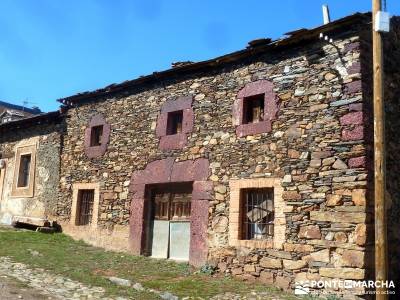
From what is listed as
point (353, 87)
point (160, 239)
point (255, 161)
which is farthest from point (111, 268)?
point (353, 87)

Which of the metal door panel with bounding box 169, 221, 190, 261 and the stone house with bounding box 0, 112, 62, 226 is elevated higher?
the stone house with bounding box 0, 112, 62, 226

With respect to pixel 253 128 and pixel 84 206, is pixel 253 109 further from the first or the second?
pixel 84 206

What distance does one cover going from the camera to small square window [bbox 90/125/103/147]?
12.8 metres

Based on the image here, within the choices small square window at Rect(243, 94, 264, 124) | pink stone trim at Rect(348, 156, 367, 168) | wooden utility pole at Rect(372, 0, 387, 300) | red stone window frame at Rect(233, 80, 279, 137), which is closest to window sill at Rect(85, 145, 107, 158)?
red stone window frame at Rect(233, 80, 279, 137)

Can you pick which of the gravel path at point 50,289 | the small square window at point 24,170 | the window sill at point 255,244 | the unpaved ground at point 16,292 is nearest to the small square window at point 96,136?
the small square window at point 24,170

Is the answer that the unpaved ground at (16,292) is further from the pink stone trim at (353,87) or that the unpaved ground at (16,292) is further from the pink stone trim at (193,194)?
the pink stone trim at (353,87)

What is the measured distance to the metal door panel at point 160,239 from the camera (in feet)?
34.1

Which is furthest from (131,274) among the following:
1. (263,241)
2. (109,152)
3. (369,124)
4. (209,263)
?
(369,124)

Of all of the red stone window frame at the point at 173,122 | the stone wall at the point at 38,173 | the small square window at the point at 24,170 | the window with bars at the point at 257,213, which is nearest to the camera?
the window with bars at the point at 257,213

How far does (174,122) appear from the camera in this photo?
35.5 ft

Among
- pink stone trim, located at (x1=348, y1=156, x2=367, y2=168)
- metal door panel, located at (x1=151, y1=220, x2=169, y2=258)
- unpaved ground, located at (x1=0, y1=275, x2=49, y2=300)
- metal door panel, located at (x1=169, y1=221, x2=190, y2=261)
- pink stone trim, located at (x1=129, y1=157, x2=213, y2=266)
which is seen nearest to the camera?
unpaved ground, located at (x1=0, y1=275, x2=49, y2=300)

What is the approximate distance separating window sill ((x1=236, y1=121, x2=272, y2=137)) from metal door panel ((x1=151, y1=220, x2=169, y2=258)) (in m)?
3.00

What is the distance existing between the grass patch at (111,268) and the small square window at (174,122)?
3123 mm

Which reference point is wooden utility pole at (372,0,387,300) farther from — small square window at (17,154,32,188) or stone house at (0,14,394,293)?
small square window at (17,154,32,188)
